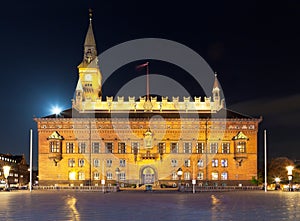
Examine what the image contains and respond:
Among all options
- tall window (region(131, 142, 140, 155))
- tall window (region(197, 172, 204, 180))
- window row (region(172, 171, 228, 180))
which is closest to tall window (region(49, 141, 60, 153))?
tall window (region(131, 142, 140, 155))

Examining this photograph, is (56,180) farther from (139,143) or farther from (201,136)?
(201,136)

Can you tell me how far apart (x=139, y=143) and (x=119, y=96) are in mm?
→ 15936

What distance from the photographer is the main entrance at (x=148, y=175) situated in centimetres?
9650

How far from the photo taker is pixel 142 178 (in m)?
96.7

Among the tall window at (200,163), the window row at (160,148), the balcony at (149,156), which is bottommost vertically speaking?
the tall window at (200,163)

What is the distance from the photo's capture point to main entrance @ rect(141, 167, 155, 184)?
9650 cm

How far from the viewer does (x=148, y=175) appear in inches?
3819

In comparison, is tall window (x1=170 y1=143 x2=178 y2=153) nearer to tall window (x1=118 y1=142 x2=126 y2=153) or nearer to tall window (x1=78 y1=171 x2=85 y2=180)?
tall window (x1=118 y1=142 x2=126 y2=153)

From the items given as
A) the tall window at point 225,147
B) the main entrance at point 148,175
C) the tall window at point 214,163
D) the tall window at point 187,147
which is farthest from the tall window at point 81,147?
the tall window at point 225,147

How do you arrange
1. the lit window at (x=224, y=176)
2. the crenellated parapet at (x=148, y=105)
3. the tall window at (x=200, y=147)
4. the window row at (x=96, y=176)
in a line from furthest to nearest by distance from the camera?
A: the crenellated parapet at (x=148, y=105)
the tall window at (x=200, y=147)
the lit window at (x=224, y=176)
the window row at (x=96, y=176)

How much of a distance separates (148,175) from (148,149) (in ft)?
18.8

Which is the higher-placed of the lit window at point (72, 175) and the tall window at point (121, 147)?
the tall window at point (121, 147)

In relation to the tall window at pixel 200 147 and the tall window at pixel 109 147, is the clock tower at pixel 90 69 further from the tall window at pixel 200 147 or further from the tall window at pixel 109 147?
the tall window at pixel 200 147

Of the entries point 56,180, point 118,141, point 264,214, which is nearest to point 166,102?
point 118,141
